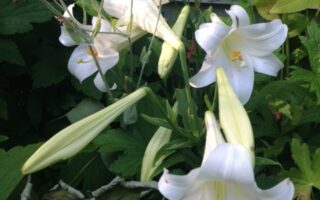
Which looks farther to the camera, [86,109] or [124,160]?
[86,109]

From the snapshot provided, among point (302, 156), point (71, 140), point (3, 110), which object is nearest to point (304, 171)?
point (302, 156)

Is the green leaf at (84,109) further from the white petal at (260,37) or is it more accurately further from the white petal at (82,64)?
the white petal at (260,37)

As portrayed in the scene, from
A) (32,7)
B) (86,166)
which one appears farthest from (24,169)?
(32,7)

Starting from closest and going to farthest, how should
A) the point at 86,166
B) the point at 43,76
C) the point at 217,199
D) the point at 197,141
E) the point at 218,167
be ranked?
the point at 218,167
the point at 217,199
the point at 197,141
the point at 86,166
the point at 43,76

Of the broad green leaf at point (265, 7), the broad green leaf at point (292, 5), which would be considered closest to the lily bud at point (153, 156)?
the broad green leaf at point (292, 5)

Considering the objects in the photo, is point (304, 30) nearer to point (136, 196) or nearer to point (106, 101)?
point (106, 101)

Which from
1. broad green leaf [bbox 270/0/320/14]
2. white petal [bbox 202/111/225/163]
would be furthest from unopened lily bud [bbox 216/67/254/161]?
broad green leaf [bbox 270/0/320/14]

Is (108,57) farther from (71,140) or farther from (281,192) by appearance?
(281,192)
